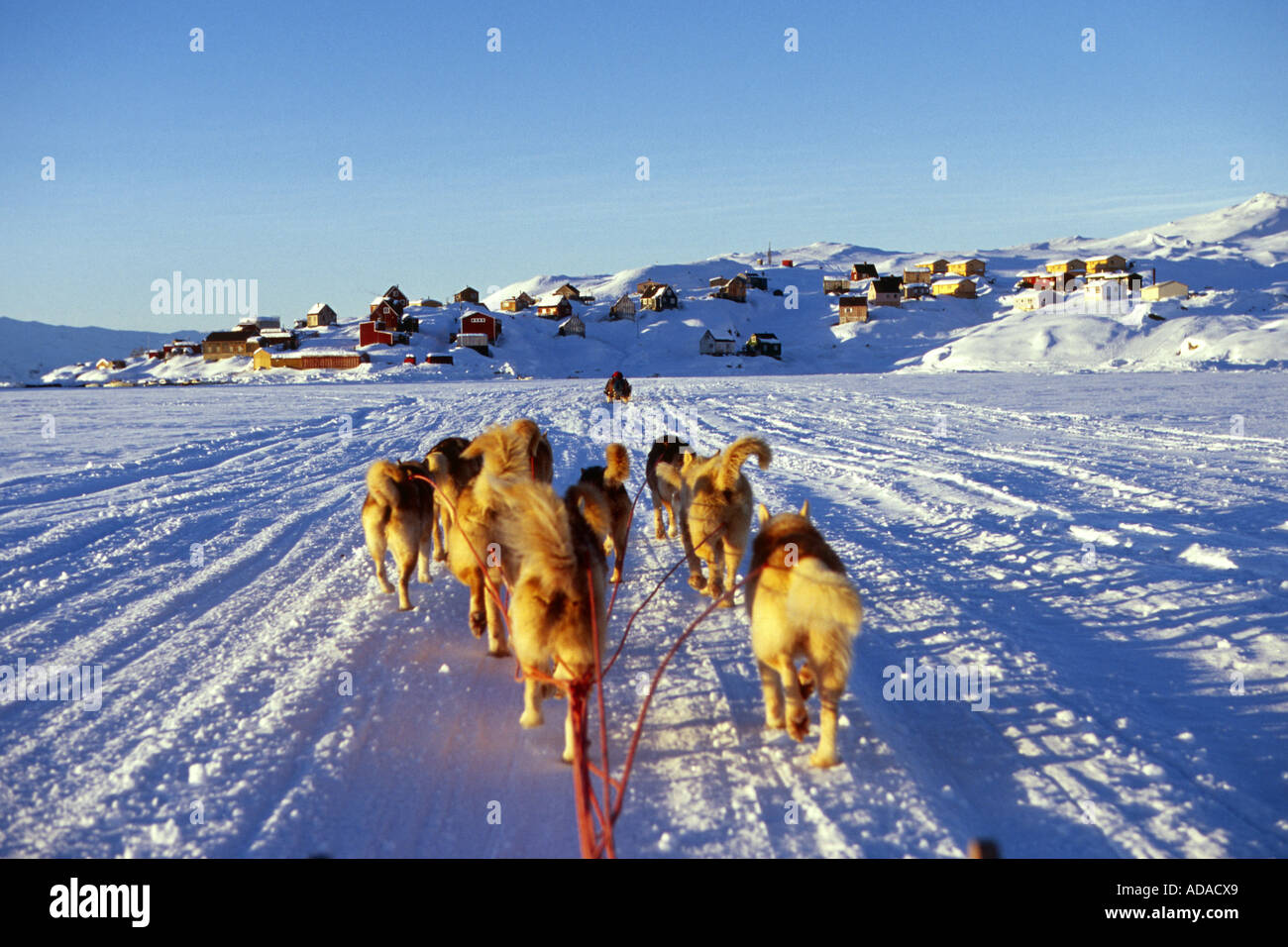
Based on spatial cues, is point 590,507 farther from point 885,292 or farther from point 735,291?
point 735,291

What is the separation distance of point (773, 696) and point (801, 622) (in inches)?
28.1

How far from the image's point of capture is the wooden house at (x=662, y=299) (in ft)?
337

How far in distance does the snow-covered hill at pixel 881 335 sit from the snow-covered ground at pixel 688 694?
42.6m

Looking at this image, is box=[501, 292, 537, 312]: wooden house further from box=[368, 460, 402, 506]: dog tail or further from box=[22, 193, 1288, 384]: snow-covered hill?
box=[368, 460, 402, 506]: dog tail

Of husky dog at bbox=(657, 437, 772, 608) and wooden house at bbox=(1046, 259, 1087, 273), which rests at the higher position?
wooden house at bbox=(1046, 259, 1087, 273)

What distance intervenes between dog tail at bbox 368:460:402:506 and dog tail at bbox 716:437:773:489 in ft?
8.06

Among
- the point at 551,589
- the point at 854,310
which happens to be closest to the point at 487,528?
the point at 551,589

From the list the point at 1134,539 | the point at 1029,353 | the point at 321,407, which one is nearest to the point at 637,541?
the point at 1134,539

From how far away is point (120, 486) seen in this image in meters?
11.9

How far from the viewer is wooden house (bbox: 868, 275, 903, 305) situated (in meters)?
98.1

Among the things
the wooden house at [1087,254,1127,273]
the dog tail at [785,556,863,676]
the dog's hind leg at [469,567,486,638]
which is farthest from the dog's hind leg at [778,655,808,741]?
the wooden house at [1087,254,1127,273]

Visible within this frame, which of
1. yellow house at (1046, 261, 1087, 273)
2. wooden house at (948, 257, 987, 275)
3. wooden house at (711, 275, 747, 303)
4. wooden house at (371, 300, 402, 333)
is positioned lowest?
wooden house at (371, 300, 402, 333)

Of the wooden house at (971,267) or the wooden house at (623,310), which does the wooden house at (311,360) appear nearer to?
the wooden house at (623,310)
